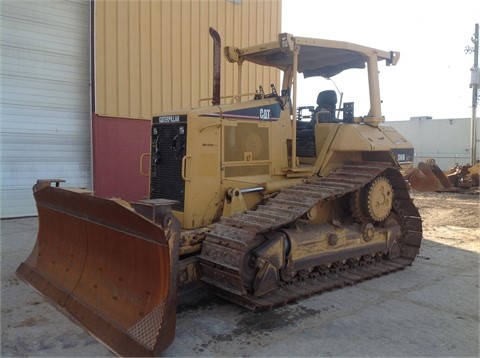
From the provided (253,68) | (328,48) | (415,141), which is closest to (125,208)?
(328,48)

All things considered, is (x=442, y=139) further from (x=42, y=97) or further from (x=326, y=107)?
(x=42, y=97)

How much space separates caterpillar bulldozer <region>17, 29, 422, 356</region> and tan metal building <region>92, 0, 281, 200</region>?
4.48 meters

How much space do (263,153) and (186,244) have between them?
178 centimetres

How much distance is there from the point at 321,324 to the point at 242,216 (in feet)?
4.37

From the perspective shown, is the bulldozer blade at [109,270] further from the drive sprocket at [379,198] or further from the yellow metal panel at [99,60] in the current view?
the yellow metal panel at [99,60]

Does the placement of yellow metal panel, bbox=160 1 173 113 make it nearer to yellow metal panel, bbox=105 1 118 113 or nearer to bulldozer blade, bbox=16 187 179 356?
yellow metal panel, bbox=105 1 118 113

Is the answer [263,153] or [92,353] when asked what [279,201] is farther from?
[92,353]

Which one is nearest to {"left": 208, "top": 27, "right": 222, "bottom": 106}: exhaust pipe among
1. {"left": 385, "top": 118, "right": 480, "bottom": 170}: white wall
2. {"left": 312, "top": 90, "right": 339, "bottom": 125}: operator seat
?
{"left": 312, "top": 90, "right": 339, "bottom": 125}: operator seat

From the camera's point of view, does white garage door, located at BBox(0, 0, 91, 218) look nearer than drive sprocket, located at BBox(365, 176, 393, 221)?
No

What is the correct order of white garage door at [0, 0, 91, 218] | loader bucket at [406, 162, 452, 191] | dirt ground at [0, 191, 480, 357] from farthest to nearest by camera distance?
1. loader bucket at [406, 162, 452, 191]
2. white garage door at [0, 0, 91, 218]
3. dirt ground at [0, 191, 480, 357]

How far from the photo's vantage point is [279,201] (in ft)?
16.9

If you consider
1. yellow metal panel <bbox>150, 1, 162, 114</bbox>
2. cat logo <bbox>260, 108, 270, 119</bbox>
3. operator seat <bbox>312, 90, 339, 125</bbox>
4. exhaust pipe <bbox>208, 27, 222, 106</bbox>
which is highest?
yellow metal panel <bbox>150, 1, 162, 114</bbox>

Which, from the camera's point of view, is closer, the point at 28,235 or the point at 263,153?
the point at 263,153

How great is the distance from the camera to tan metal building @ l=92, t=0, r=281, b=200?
10.5m
